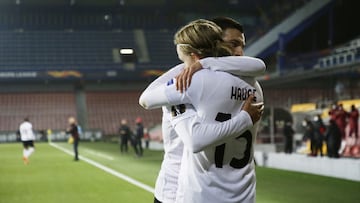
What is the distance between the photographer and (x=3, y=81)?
50.5 meters

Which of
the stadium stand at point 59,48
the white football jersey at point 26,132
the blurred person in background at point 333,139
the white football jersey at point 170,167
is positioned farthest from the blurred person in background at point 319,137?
the stadium stand at point 59,48

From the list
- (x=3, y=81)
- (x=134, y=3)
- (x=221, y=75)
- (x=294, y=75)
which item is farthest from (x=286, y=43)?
(x=221, y=75)

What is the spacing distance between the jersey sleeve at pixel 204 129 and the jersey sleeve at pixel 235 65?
0.68 feet

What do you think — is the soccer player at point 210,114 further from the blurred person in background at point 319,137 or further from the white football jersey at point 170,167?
the blurred person in background at point 319,137

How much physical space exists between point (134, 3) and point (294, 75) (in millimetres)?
19783

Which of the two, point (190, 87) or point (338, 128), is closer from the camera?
point (190, 87)

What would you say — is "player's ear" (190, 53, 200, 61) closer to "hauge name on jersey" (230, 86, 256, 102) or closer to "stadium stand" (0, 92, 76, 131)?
"hauge name on jersey" (230, 86, 256, 102)

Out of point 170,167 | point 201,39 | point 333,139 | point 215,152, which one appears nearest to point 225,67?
point 201,39

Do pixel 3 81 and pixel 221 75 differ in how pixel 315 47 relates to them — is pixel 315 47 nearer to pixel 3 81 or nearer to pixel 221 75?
pixel 3 81

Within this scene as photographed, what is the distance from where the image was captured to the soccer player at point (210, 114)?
2.89 meters

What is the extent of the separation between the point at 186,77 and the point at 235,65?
10.1 inches

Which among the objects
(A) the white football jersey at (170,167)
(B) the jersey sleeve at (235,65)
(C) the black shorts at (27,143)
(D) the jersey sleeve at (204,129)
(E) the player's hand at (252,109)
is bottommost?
(C) the black shorts at (27,143)

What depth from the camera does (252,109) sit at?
2.99 metres

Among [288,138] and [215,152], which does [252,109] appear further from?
[288,138]
